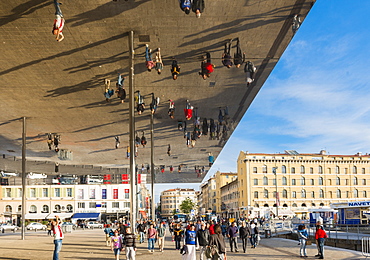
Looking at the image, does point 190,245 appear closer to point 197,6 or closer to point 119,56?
point 197,6

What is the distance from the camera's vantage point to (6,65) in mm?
21969

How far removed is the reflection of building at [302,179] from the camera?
8956 cm

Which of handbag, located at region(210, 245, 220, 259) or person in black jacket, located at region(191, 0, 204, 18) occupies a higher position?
person in black jacket, located at region(191, 0, 204, 18)

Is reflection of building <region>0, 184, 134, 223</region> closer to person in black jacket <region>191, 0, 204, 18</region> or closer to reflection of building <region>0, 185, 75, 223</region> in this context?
reflection of building <region>0, 185, 75, 223</region>

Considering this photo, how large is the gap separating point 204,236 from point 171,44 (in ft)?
28.0

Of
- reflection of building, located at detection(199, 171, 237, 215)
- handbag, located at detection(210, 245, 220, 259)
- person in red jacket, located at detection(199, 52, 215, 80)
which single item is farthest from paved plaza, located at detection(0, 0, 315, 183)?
reflection of building, located at detection(199, 171, 237, 215)

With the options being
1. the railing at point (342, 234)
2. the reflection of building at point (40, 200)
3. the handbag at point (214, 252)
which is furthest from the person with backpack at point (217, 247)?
the reflection of building at point (40, 200)

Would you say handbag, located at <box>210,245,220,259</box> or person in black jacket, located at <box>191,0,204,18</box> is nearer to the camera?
handbag, located at <box>210,245,220,259</box>

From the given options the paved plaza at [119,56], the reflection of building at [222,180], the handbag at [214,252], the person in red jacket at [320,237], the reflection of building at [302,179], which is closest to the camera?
the handbag at [214,252]

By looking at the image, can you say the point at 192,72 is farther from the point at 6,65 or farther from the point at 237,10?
the point at 6,65

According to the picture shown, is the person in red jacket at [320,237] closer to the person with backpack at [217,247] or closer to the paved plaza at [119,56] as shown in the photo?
the person with backpack at [217,247]

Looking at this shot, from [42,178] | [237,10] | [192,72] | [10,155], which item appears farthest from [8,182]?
[237,10]

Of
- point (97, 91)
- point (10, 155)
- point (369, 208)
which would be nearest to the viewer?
point (97, 91)

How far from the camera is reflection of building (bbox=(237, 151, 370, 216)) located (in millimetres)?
89562
